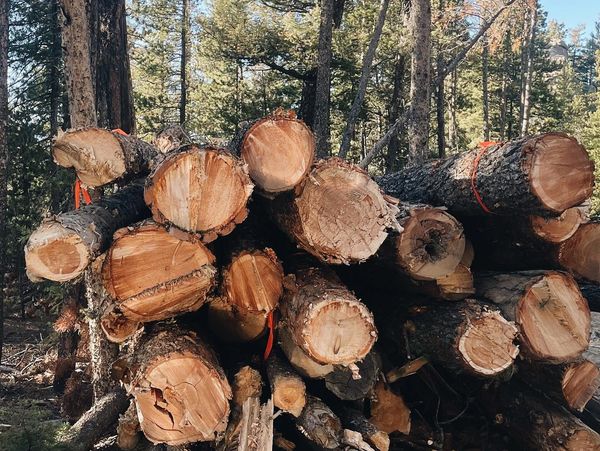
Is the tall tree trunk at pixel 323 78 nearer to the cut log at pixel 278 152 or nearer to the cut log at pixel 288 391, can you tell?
the cut log at pixel 278 152

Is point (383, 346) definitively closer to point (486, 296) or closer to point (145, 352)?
point (486, 296)

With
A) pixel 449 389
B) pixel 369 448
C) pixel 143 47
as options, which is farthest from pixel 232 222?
pixel 143 47

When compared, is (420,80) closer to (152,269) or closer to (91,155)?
(91,155)

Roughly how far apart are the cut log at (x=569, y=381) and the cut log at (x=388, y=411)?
37.4 inches

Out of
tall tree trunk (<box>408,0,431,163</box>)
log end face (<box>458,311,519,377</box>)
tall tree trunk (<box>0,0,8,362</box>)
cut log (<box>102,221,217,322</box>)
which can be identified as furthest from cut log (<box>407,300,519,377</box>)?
tall tree trunk (<box>0,0,8,362</box>)

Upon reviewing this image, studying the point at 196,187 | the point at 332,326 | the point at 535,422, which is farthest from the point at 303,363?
the point at 535,422

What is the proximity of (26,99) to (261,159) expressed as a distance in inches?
584

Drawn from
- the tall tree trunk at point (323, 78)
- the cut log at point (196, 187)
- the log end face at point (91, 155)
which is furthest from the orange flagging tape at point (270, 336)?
the tall tree trunk at point (323, 78)

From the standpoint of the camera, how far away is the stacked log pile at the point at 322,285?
277 centimetres

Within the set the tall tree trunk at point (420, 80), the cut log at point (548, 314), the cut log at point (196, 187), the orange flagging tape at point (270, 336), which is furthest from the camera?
the tall tree trunk at point (420, 80)

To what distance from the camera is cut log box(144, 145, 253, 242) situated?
2678 mm

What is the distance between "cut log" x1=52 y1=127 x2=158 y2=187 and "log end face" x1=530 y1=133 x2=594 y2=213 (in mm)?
2699

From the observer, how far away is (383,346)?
4.00 meters

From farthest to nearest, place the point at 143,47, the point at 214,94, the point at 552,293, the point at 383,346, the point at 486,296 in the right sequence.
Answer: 1. the point at 143,47
2. the point at 214,94
3. the point at 383,346
4. the point at 486,296
5. the point at 552,293
